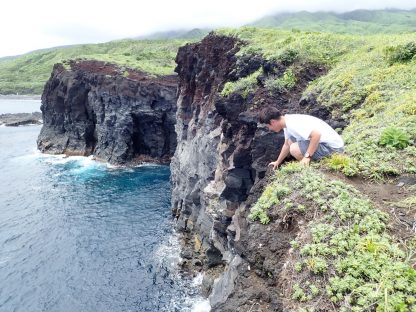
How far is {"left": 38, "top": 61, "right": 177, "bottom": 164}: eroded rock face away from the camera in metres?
79.0

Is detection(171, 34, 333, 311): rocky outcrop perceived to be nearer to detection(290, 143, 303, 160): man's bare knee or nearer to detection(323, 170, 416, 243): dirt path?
detection(290, 143, 303, 160): man's bare knee

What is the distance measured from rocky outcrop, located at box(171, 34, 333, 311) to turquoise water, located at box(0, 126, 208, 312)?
12.0ft

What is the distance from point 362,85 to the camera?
67.7 feet

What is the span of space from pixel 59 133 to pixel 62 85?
11530 mm

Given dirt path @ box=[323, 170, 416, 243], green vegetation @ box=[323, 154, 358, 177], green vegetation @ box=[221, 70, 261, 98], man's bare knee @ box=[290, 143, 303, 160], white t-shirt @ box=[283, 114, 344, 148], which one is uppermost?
white t-shirt @ box=[283, 114, 344, 148]

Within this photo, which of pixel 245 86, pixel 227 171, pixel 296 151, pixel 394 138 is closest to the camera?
pixel 394 138

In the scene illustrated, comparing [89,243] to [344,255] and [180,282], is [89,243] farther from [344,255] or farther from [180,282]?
[344,255]

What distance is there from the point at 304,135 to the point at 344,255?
186 inches

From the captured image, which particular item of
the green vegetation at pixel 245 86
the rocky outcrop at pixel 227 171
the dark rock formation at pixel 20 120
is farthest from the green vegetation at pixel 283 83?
the dark rock formation at pixel 20 120

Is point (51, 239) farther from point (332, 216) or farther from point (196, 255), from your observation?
point (332, 216)

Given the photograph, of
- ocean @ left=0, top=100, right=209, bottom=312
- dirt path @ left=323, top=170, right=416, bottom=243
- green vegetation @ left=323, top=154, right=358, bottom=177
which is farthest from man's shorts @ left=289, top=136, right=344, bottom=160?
ocean @ left=0, top=100, right=209, bottom=312

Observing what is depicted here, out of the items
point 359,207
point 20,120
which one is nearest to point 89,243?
point 359,207

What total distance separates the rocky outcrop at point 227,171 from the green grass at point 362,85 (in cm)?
116

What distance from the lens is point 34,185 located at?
65.2 m
